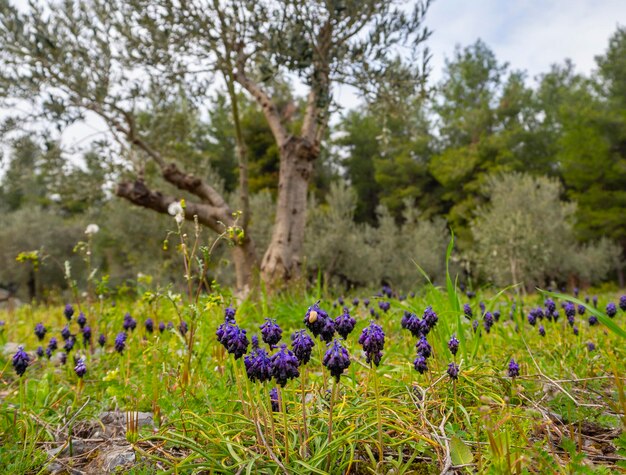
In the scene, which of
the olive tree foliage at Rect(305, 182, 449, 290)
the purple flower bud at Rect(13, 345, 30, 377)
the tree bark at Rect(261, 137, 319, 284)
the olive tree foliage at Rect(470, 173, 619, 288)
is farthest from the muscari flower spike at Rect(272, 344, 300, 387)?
the olive tree foliage at Rect(470, 173, 619, 288)

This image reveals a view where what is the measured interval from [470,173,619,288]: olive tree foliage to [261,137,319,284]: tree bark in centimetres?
1332

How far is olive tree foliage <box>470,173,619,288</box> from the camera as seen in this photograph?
20.0 m

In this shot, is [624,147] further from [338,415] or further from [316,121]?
[338,415]

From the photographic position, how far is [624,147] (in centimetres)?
2888

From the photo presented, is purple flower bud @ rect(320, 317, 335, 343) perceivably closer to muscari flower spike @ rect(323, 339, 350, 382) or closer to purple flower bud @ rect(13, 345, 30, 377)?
muscari flower spike @ rect(323, 339, 350, 382)

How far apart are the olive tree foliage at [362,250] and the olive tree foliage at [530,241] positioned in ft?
8.79

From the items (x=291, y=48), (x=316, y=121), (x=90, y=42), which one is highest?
(x=90, y=42)

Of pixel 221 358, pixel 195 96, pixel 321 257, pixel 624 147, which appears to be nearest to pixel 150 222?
pixel 321 257

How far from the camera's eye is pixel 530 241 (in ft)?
64.8

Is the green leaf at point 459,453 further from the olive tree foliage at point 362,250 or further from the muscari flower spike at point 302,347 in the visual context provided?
the olive tree foliage at point 362,250

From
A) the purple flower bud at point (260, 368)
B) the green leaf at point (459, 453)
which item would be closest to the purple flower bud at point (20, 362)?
the purple flower bud at point (260, 368)

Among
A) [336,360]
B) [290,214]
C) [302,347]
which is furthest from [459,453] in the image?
[290,214]

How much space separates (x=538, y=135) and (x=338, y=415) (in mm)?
35275

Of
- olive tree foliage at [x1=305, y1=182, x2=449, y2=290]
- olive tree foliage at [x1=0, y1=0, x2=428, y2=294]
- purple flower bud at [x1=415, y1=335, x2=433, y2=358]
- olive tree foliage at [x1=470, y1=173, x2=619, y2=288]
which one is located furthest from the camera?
olive tree foliage at [x1=470, y1=173, x2=619, y2=288]
